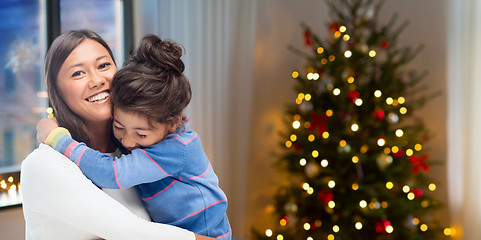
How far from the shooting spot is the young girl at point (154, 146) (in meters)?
1.06

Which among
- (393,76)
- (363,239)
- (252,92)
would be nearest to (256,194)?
(252,92)

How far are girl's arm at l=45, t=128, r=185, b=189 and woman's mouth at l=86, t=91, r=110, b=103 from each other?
9 centimetres

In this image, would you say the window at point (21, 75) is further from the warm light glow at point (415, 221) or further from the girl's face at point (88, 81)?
the warm light glow at point (415, 221)

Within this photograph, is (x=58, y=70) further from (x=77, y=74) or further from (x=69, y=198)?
(x=69, y=198)

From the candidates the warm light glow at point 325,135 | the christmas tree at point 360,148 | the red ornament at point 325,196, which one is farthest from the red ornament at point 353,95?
the red ornament at point 325,196

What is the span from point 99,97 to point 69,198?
0.24 metres

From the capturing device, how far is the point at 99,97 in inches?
43.1

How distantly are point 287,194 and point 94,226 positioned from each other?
2416 millimetres

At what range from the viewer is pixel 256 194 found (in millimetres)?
4242

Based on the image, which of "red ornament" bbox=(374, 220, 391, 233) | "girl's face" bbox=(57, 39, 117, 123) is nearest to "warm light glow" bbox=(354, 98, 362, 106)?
"red ornament" bbox=(374, 220, 391, 233)

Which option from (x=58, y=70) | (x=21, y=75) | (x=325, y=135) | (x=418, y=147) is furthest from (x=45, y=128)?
(x=418, y=147)

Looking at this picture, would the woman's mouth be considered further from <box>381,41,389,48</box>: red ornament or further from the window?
<box>381,41,389,48</box>: red ornament

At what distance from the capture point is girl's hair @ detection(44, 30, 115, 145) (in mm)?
1051

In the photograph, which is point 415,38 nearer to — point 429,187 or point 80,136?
point 429,187
